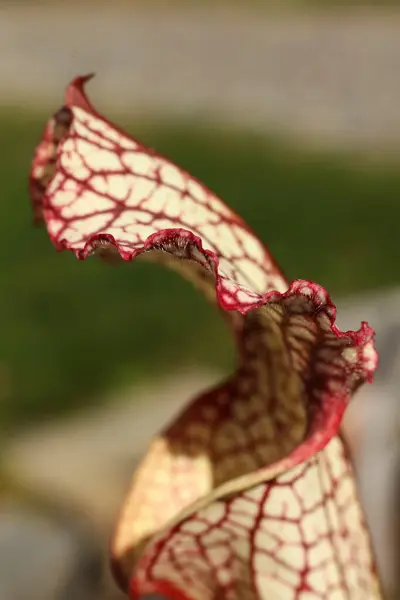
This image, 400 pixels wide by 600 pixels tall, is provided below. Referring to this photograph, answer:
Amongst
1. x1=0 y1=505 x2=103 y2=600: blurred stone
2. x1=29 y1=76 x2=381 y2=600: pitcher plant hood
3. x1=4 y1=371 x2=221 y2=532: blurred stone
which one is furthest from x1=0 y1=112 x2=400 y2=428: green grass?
x1=29 y1=76 x2=381 y2=600: pitcher plant hood

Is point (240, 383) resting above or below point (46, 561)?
above

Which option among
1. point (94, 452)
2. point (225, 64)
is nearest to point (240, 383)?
point (94, 452)

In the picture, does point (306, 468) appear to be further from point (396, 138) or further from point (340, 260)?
point (396, 138)

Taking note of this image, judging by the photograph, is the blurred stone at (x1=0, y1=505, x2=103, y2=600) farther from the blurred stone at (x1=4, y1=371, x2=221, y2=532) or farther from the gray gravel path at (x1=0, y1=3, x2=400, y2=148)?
the gray gravel path at (x1=0, y1=3, x2=400, y2=148)

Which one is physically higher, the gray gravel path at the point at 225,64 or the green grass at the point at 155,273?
the gray gravel path at the point at 225,64

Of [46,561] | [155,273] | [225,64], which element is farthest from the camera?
[225,64]

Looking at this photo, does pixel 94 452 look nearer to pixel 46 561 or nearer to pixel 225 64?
pixel 46 561

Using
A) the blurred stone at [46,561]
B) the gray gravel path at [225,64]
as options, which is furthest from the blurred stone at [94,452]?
the gray gravel path at [225,64]

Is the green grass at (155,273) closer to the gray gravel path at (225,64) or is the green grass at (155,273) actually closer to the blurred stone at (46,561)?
the gray gravel path at (225,64)
